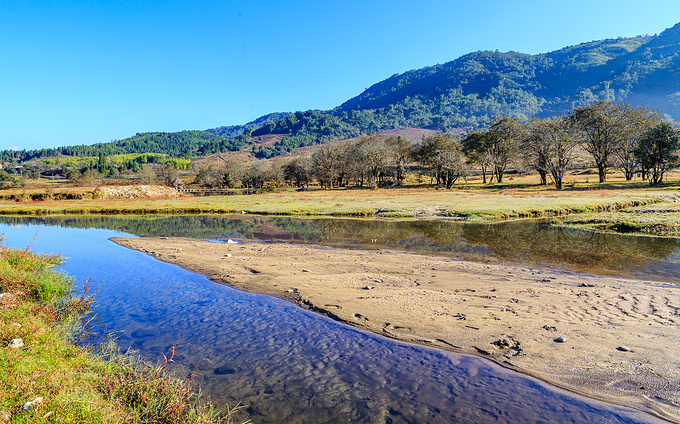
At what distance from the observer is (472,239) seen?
23938 mm

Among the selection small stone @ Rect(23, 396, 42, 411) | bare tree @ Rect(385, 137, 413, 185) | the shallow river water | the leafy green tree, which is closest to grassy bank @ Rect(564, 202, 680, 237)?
the shallow river water

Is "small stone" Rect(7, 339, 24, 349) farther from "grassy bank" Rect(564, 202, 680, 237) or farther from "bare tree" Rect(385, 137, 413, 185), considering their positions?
"bare tree" Rect(385, 137, 413, 185)

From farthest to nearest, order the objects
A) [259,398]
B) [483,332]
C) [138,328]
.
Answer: [138,328]
[483,332]
[259,398]

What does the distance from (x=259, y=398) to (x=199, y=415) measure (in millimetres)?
1407

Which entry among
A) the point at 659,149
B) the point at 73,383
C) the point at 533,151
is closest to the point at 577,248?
the point at 73,383

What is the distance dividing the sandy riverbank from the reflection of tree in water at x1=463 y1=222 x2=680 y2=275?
2.86 meters

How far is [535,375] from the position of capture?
714 cm

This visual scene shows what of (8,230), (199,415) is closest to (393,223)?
(199,415)

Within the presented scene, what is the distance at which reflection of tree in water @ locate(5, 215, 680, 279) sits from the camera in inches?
685

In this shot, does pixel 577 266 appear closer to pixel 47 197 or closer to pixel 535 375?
pixel 535 375

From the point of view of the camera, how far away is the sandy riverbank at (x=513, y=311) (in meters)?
7.00

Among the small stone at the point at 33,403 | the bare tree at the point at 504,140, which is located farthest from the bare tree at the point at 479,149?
the small stone at the point at 33,403

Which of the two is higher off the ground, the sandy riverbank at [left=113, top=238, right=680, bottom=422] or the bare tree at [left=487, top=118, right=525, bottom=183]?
the bare tree at [left=487, top=118, right=525, bottom=183]

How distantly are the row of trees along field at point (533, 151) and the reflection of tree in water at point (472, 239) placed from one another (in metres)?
47.0
